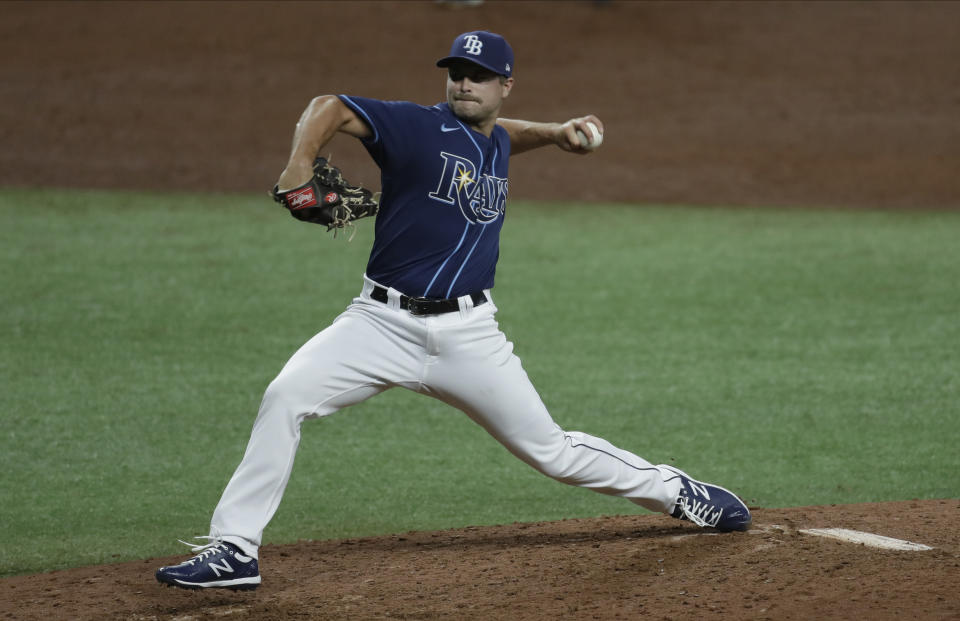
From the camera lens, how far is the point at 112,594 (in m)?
3.82

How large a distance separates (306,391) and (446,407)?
10.3 feet

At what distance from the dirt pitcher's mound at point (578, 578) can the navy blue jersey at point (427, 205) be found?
38.3 inches

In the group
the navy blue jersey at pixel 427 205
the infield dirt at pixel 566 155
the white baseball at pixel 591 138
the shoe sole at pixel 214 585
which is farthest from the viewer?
the white baseball at pixel 591 138

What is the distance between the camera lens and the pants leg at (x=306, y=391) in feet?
11.7

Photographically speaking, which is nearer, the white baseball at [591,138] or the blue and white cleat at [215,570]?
the blue and white cleat at [215,570]

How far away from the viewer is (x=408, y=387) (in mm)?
3863

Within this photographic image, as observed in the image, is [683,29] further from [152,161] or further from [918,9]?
[152,161]

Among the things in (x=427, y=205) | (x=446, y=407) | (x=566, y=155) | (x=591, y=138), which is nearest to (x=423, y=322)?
(x=427, y=205)

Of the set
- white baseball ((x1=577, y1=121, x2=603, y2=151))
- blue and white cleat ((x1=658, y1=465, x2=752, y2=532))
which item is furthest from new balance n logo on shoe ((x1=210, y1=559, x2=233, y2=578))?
white baseball ((x1=577, y1=121, x2=603, y2=151))

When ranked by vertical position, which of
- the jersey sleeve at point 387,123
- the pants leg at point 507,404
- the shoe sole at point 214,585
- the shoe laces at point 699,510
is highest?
the jersey sleeve at point 387,123

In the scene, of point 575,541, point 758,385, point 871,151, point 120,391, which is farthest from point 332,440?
point 871,151

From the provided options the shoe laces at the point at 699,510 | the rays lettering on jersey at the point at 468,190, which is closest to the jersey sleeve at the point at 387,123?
the rays lettering on jersey at the point at 468,190

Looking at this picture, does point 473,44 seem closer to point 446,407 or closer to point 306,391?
point 306,391

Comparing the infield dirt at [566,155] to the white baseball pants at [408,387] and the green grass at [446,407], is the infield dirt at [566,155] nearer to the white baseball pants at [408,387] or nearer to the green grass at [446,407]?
the white baseball pants at [408,387]
